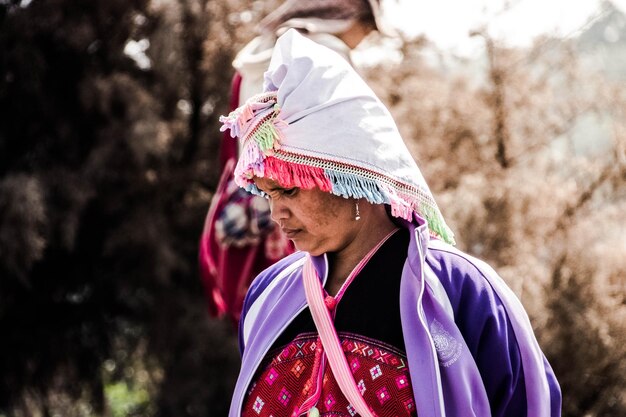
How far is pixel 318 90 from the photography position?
6.47 feet

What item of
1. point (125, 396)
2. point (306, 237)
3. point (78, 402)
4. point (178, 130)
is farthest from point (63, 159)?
point (306, 237)

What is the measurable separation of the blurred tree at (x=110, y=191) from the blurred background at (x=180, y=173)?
1 centimetres

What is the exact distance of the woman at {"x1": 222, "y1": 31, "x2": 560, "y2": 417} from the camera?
6.31 ft

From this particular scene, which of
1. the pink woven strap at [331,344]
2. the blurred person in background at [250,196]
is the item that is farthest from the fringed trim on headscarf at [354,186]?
the blurred person in background at [250,196]

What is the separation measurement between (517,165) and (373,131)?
126 inches

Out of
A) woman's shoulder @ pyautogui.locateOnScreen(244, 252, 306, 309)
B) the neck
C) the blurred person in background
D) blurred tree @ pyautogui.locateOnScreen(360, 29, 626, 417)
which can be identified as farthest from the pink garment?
the neck

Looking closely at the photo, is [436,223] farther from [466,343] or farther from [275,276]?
[275,276]

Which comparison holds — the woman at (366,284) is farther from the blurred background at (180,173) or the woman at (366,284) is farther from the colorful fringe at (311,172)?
the blurred background at (180,173)

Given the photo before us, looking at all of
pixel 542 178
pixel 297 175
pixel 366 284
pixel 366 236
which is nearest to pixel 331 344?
pixel 366 284

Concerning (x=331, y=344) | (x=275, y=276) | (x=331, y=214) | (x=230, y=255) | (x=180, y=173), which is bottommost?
(x=180, y=173)

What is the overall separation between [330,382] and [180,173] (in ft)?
12.7

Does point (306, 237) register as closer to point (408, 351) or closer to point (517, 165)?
point (408, 351)

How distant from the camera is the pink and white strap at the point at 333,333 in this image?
76.9 inches

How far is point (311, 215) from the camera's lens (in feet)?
6.78
